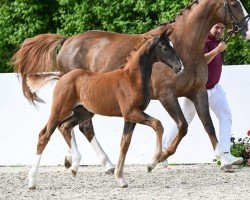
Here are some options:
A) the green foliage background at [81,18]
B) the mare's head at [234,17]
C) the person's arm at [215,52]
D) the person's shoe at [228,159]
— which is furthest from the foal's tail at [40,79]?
the green foliage background at [81,18]

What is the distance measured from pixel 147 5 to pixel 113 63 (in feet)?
13.1

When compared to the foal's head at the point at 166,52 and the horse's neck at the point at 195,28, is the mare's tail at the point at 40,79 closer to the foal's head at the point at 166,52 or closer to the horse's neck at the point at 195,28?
the horse's neck at the point at 195,28

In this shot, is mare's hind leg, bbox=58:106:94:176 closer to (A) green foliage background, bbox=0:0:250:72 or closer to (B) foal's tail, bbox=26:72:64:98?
→ (B) foal's tail, bbox=26:72:64:98

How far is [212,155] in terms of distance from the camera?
44.2ft

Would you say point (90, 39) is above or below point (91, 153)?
above

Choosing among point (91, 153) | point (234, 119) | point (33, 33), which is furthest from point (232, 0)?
point (33, 33)

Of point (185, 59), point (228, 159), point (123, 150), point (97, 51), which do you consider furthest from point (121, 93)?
point (97, 51)

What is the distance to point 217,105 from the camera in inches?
493

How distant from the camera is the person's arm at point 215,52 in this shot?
1206cm

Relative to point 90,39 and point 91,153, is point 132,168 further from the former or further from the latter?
point 90,39

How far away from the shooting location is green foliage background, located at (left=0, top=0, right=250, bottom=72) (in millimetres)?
16156

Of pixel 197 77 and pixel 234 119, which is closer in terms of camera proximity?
pixel 197 77

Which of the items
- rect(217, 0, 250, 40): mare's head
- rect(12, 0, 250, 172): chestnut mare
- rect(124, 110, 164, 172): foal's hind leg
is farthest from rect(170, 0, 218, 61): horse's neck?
rect(124, 110, 164, 172): foal's hind leg

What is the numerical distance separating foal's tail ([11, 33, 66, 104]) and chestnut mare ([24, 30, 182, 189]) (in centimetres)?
174
